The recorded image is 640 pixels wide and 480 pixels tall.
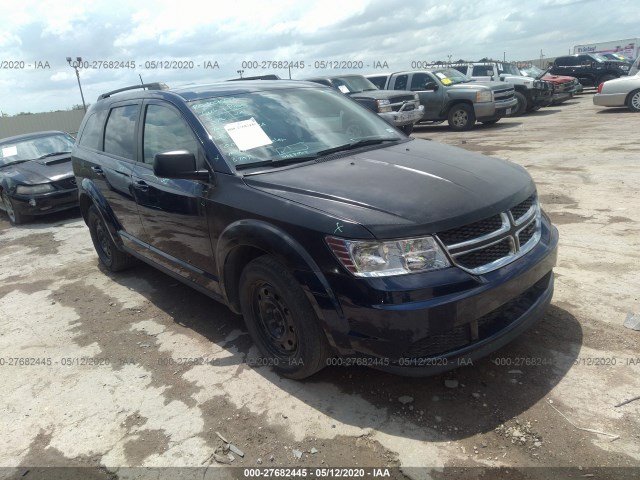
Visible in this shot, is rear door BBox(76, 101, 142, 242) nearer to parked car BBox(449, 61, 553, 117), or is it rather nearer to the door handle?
the door handle

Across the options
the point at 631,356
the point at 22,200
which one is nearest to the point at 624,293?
the point at 631,356

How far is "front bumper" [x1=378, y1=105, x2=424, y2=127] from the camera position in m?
12.3

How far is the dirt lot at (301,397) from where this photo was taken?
2.48 m

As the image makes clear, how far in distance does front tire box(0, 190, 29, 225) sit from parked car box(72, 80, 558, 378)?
5.49 m

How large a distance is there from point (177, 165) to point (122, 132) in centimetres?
177

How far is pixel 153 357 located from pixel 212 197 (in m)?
1.36

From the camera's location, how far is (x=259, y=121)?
348 centimetres

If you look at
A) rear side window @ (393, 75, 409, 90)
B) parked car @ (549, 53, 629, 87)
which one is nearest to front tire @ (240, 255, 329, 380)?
rear side window @ (393, 75, 409, 90)

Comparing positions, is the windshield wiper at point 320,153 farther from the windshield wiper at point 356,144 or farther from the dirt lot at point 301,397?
the dirt lot at point 301,397

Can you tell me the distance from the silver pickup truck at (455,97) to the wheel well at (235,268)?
12.8 metres

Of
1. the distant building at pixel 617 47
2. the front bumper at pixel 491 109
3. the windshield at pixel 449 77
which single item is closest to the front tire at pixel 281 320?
the front bumper at pixel 491 109

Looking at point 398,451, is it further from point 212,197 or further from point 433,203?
point 212,197

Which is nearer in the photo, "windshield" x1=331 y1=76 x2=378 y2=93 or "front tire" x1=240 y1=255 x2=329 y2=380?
"front tire" x1=240 y1=255 x2=329 y2=380

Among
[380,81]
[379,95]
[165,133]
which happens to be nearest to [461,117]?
[380,81]
